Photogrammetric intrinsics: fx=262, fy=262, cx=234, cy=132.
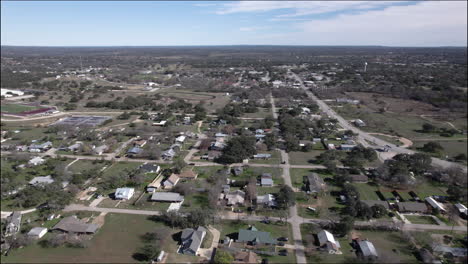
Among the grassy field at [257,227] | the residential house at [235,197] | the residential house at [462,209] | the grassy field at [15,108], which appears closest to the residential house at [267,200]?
the residential house at [235,197]

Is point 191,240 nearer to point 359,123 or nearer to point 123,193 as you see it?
point 123,193

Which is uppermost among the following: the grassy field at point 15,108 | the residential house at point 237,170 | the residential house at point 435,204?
the grassy field at point 15,108

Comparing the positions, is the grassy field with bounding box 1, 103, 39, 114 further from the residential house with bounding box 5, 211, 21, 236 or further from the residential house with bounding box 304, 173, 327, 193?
the residential house with bounding box 304, 173, 327, 193

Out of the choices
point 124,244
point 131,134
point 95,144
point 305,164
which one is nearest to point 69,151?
point 95,144

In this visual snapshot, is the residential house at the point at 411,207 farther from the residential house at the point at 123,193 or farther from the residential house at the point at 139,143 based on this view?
the residential house at the point at 139,143

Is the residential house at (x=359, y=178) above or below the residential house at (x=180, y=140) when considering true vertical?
below

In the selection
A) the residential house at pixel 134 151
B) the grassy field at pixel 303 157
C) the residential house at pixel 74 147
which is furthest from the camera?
the residential house at pixel 74 147

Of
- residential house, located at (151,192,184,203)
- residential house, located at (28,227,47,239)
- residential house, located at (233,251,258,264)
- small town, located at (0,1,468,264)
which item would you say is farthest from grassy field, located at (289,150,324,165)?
residential house, located at (28,227,47,239)
